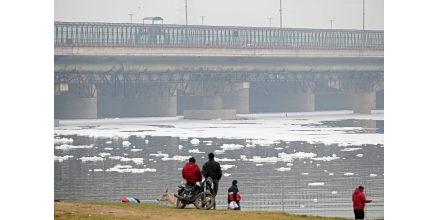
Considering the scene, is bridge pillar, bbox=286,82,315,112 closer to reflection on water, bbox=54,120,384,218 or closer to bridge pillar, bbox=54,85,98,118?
bridge pillar, bbox=54,85,98,118

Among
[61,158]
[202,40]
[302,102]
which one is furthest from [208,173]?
[302,102]

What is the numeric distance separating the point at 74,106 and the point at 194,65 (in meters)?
15.0

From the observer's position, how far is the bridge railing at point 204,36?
9831cm

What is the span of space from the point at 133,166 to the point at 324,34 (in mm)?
86559

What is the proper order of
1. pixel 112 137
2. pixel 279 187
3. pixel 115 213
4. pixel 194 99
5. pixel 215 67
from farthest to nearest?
pixel 194 99, pixel 215 67, pixel 112 137, pixel 279 187, pixel 115 213

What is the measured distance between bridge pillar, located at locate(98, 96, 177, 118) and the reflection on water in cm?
4829

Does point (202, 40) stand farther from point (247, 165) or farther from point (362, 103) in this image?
point (247, 165)

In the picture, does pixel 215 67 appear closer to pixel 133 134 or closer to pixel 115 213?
pixel 133 134

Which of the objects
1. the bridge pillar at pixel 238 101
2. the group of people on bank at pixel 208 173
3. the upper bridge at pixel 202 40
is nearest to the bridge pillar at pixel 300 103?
the upper bridge at pixel 202 40

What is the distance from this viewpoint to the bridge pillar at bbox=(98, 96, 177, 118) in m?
104

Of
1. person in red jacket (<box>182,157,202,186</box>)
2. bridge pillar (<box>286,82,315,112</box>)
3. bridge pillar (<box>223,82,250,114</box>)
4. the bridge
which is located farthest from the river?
bridge pillar (<box>286,82,315,112</box>)
